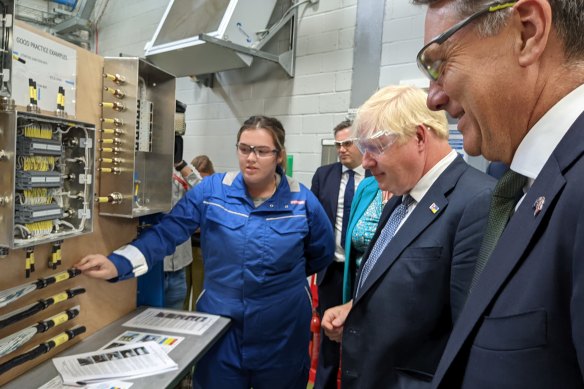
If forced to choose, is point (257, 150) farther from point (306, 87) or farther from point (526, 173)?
point (306, 87)

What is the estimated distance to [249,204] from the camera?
157 cm

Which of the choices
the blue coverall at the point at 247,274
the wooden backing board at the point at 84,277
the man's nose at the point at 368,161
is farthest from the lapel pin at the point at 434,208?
the wooden backing board at the point at 84,277

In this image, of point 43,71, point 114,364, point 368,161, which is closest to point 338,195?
point 368,161

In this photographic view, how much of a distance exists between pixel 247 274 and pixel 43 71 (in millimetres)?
962

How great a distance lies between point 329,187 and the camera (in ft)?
7.78

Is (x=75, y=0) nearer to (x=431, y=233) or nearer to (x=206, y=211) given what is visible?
(x=206, y=211)

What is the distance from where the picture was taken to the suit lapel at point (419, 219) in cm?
97

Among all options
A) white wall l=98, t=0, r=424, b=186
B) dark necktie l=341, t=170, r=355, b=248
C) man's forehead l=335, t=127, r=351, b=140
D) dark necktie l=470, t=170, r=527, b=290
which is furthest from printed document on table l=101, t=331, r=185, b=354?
white wall l=98, t=0, r=424, b=186

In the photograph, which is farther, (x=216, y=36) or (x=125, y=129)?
(x=216, y=36)

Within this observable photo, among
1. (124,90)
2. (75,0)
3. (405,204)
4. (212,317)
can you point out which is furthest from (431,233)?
(75,0)

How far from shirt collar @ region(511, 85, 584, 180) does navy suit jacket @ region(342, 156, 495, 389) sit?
0.38 m

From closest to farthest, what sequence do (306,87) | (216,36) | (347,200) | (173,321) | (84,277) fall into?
(84,277)
(173,321)
(347,200)
(216,36)
(306,87)

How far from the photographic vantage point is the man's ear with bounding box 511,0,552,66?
18.8 inches

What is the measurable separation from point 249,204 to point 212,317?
1.59 feet
